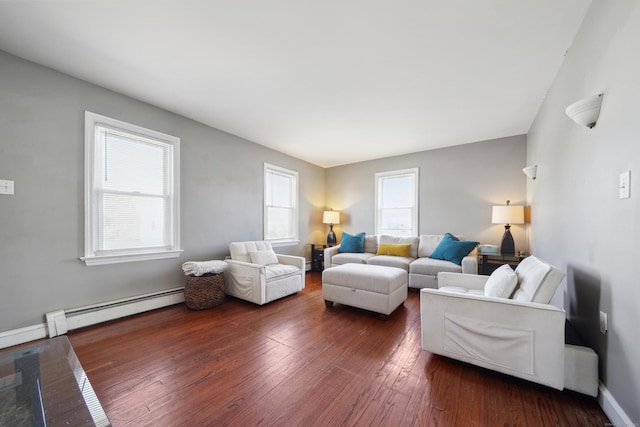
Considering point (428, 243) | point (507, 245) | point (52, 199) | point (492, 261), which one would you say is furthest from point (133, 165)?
point (507, 245)

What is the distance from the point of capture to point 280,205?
5035 millimetres

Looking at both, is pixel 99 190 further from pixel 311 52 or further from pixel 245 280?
pixel 311 52

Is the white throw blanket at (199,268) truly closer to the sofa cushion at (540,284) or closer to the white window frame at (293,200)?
the white window frame at (293,200)

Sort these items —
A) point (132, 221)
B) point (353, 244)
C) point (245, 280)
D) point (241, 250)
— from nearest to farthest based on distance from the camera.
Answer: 1. point (132, 221)
2. point (245, 280)
3. point (241, 250)
4. point (353, 244)

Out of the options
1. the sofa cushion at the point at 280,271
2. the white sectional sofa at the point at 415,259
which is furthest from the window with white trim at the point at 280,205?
the sofa cushion at the point at 280,271

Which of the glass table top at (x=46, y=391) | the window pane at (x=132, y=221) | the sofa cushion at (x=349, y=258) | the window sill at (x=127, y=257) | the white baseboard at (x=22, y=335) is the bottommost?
the white baseboard at (x=22, y=335)

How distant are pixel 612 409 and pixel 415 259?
10.4 ft

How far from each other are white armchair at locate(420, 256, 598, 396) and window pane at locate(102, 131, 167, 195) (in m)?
3.41

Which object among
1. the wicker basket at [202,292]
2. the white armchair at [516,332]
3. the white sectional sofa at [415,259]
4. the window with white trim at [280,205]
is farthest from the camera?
the window with white trim at [280,205]

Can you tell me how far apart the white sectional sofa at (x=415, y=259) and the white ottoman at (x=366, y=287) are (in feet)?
2.97

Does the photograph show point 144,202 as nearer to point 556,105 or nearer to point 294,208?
point 294,208

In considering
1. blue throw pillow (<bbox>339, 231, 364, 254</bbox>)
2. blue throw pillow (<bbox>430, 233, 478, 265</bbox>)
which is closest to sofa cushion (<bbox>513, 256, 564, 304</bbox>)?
blue throw pillow (<bbox>430, 233, 478, 265</bbox>)

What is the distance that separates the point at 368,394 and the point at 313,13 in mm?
2645

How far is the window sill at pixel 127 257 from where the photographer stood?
2.58 meters
